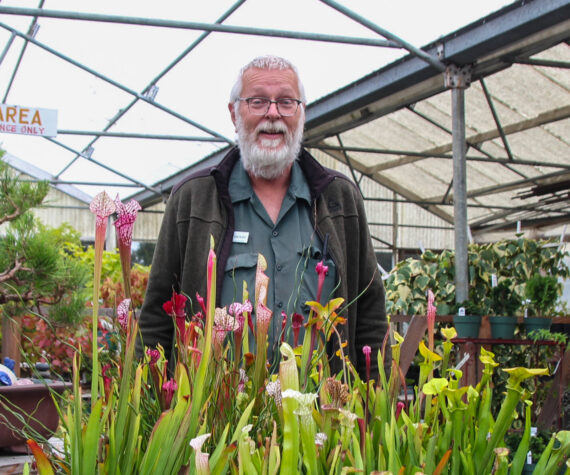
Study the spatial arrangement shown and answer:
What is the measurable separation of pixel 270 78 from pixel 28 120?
4672 mm

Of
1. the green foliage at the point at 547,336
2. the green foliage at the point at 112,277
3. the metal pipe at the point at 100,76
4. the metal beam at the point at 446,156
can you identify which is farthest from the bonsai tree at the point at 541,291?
the metal pipe at the point at 100,76

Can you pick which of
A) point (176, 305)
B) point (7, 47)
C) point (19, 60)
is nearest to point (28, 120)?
point (7, 47)

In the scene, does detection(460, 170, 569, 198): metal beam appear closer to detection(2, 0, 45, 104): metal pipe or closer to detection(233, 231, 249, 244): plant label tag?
detection(2, 0, 45, 104): metal pipe

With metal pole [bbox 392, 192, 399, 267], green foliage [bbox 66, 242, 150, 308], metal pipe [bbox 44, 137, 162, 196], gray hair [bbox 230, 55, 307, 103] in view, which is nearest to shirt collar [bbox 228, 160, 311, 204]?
gray hair [bbox 230, 55, 307, 103]

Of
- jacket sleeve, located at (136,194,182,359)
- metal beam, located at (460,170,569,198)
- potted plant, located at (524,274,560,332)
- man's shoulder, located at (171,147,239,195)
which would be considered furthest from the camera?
metal beam, located at (460,170,569,198)

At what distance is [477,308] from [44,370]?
3.04m

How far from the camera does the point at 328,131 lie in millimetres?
8570

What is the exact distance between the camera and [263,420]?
725mm

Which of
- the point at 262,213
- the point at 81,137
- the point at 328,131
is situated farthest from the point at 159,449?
the point at 81,137

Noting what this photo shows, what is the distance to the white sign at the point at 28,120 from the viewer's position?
18.5 ft

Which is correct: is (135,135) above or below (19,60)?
below

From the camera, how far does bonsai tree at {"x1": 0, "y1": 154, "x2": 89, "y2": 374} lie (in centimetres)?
242

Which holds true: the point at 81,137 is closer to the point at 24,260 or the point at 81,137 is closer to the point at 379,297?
the point at 24,260

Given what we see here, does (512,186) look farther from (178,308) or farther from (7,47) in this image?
(178,308)
